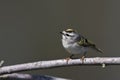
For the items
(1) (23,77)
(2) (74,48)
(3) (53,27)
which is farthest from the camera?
(3) (53,27)

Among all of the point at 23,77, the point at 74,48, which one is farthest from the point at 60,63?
the point at 74,48

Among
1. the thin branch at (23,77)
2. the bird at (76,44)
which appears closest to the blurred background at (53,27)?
the bird at (76,44)

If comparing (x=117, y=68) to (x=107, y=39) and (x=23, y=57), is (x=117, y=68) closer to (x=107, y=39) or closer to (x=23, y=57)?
(x=107, y=39)

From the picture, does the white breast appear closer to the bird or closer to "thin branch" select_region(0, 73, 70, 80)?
the bird

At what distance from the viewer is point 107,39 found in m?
4.73

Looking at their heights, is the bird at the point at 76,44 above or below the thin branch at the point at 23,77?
above

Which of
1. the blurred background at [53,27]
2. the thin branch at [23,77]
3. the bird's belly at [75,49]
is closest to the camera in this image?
the thin branch at [23,77]

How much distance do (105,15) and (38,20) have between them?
69cm

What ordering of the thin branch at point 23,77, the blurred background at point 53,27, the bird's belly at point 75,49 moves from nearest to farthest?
1. the thin branch at point 23,77
2. the bird's belly at point 75,49
3. the blurred background at point 53,27

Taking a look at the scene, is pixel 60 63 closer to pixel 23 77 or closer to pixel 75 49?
pixel 23 77

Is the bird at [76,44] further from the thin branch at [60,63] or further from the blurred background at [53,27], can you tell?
the blurred background at [53,27]

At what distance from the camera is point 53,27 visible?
4734 millimetres

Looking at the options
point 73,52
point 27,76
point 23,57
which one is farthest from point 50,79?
point 23,57

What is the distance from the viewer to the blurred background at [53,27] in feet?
15.4
